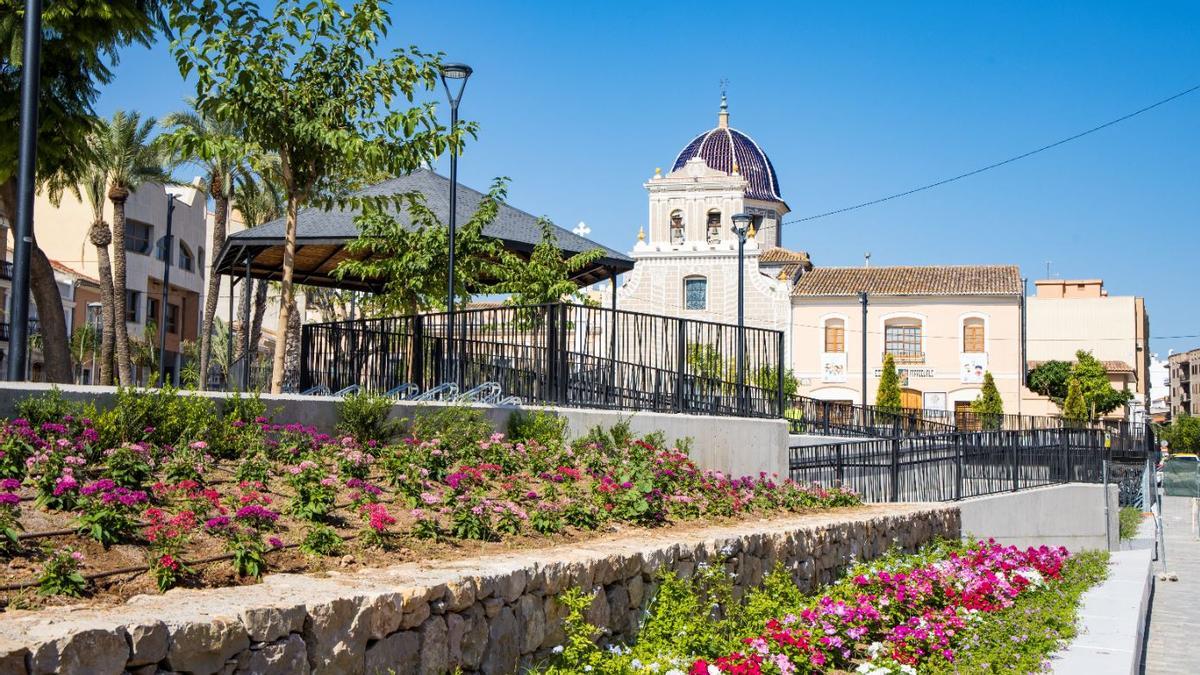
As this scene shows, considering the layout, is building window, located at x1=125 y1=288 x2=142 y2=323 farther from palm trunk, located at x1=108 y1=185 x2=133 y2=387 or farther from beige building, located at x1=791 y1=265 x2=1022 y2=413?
beige building, located at x1=791 y1=265 x2=1022 y2=413

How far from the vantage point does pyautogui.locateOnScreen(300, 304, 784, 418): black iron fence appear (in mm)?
12625

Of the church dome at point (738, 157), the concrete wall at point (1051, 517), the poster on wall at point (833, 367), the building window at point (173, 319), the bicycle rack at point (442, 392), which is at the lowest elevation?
the concrete wall at point (1051, 517)

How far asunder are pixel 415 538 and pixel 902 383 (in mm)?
56055

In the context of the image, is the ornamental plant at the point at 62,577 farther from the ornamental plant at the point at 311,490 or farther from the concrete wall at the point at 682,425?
the concrete wall at the point at 682,425

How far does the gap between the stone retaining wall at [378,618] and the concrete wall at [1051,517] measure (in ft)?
35.9

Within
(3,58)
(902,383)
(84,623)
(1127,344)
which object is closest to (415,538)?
(84,623)

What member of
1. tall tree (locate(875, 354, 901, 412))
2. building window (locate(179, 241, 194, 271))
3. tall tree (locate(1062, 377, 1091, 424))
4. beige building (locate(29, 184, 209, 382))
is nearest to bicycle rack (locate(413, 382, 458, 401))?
tall tree (locate(875, 354, 901, 412))

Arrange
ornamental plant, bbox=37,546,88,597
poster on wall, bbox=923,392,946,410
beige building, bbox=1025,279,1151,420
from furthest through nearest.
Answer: beige building, bbox=1025,279,1151,420, poster on wall, bbox=923,392,946,410, ornamental plant, bbox=37,546,88,597

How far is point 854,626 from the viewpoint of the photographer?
8.59m

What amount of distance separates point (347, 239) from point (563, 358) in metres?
6.59

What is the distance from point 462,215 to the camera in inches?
768

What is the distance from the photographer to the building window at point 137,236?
55.7 m

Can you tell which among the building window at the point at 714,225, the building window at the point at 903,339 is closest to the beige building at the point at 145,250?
the building window at the point at 714,225

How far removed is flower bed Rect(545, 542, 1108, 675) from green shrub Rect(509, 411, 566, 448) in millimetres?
2693
